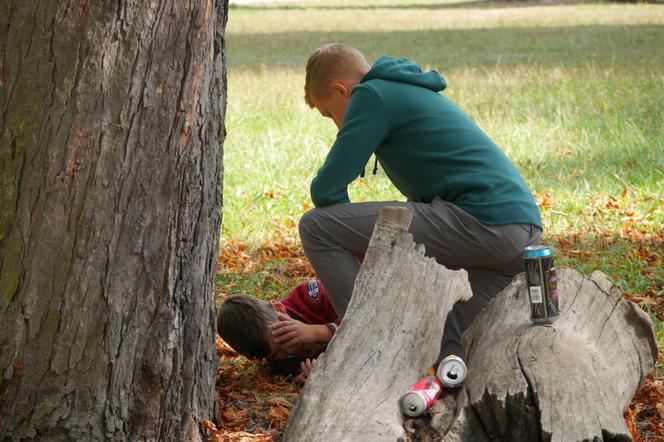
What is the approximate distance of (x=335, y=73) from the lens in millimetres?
4457

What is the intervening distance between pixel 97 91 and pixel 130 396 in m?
0.97

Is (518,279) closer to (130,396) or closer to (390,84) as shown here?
(390,84)

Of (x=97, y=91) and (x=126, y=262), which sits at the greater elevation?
(x=97, y=91)

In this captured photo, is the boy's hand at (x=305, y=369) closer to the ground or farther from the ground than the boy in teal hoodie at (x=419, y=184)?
closer to the ground

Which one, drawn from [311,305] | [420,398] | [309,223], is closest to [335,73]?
[309,223]

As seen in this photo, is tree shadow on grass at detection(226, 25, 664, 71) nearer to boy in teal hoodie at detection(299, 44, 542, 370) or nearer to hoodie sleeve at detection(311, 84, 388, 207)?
boy in teal hoodie at detection(299, 44, 542, 370)

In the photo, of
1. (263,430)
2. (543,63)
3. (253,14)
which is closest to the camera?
(263,430)

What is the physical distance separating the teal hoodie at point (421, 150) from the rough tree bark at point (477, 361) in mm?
467

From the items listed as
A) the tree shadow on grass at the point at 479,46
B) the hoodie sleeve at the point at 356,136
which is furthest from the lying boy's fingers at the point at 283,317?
the tree shadow on grass at the point at 479,46

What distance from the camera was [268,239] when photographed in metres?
7.10

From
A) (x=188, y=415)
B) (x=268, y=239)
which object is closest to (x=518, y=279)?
(x=188, y=415)

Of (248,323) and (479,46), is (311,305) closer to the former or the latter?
(248,323)

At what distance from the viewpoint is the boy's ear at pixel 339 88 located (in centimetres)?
447

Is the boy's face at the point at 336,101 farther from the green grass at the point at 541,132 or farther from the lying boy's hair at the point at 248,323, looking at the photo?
the green grass at the point at 541,132
